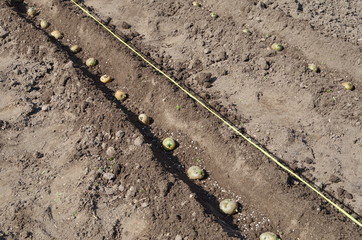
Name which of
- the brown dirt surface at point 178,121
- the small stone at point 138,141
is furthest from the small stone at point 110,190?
the small stone at point 138,141

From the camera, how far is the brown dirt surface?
4855 millimetres

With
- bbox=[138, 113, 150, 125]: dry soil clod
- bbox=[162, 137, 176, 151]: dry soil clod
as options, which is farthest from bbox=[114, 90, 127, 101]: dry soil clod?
bbox=[162, 137, 176, 151]: dry soil clod

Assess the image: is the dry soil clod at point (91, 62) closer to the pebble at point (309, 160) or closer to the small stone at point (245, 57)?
the small stone at point (245, 57)

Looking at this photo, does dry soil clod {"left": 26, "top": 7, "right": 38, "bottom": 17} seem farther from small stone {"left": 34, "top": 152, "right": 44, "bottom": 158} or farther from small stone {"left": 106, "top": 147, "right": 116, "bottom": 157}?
small stone {"left": 106, "top": 147, "right": 116, "bottom": 157}

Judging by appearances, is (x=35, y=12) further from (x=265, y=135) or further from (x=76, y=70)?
(x=265, y=135)

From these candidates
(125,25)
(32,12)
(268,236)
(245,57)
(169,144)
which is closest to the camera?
(268,236)

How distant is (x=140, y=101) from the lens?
6.53 metres

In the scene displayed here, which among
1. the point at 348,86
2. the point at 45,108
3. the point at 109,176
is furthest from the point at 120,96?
the point at 348,86

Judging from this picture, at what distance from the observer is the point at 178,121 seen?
6.05 metres

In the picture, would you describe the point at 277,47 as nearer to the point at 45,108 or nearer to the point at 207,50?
the point at 207,50

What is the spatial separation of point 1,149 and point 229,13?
5165 mm

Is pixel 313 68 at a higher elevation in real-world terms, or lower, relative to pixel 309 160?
higher

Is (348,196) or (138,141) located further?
(138,141)

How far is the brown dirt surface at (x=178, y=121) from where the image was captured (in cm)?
486
